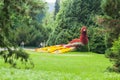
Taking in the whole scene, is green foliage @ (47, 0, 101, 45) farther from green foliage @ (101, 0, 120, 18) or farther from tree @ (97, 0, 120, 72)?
green foliage @ (101, 0, 120, 18)

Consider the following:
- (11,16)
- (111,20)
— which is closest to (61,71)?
(11,16)

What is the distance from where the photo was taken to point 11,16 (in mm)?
18141

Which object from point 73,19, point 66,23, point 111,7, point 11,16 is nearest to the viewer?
point 11,16

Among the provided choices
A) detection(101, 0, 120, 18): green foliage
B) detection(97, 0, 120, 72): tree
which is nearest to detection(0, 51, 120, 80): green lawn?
detection(97, 0, 120, 72): tree

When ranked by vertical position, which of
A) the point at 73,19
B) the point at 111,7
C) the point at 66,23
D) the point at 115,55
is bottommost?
the point at 66,23

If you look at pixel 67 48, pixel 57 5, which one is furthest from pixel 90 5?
pixel 57 5

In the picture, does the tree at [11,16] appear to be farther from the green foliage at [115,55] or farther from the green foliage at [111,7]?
the green foliage at [111,7]

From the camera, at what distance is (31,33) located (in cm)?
7162

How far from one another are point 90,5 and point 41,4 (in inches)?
1378

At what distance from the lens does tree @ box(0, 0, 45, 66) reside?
58.2ft

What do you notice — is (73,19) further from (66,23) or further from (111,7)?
(111,7)

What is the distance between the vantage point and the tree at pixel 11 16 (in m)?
17.8

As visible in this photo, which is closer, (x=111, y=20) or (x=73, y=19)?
(x=111, y=20)

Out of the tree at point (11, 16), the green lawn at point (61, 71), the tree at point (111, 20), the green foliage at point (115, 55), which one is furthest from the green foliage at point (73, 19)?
the tree at point (11, 16)
